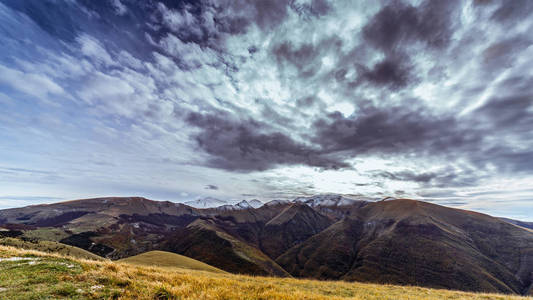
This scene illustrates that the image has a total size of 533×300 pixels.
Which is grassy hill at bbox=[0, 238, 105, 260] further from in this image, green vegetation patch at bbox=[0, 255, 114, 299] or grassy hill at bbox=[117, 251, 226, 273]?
green vegetation patch at bbox=[0, 255, 114, 299]

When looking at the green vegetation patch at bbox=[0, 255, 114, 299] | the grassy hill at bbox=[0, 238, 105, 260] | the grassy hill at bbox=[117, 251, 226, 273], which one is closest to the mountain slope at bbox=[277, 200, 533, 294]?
the grassy hill at bbox=[117, 251, 226, 273]

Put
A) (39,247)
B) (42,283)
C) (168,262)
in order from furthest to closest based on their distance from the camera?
(39,247)
(168,262)
(42,283)

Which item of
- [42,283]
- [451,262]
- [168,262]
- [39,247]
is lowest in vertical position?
[451,262]

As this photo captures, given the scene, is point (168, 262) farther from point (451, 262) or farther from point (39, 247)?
point (451, 262)

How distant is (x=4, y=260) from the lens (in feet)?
39.7

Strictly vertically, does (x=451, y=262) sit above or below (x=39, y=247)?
below

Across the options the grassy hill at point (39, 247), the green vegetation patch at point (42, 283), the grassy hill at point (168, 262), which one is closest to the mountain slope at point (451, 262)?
the grassy hill at point (168, 262)

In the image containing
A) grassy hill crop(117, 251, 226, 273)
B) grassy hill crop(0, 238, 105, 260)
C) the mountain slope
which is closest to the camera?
grassy hill crop(117, 251, 226, 273)

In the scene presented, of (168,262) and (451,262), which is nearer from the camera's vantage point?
(168,262)

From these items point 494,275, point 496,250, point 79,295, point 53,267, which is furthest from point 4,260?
point 496,250

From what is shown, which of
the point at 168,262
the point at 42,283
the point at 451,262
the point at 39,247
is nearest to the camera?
the point at 42,283

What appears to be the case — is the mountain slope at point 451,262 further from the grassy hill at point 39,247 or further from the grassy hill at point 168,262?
the grassy hill at point 39,247

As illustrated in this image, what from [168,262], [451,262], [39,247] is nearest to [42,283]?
[168,262]

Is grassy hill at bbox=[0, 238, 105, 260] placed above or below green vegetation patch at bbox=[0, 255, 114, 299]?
below
